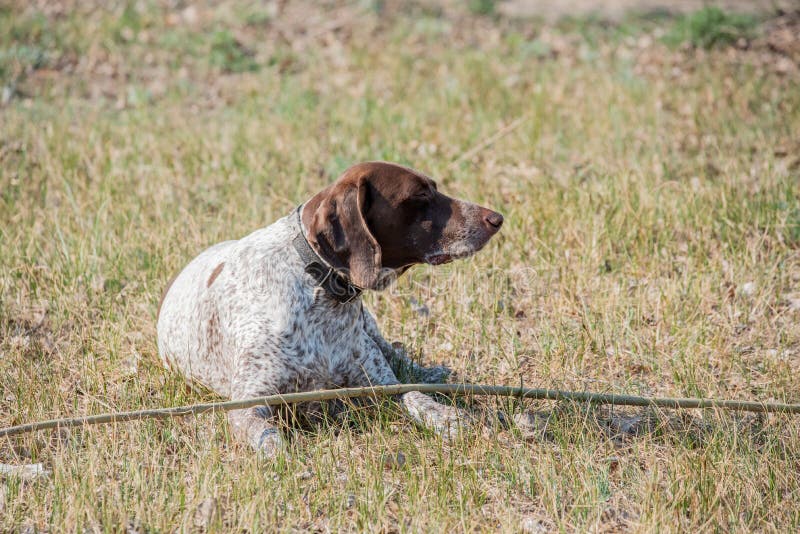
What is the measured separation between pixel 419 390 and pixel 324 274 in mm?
719

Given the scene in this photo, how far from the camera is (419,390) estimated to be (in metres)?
4.34

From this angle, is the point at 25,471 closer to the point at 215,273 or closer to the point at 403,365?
the point at 215,273

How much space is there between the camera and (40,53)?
420 inches

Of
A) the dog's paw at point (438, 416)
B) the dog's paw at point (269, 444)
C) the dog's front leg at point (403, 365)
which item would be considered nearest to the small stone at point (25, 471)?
the dog's paw at point (269, 444)

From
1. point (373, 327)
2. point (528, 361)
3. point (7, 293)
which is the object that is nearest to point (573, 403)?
point (528, 361)

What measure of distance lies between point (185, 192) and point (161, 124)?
1921 mm

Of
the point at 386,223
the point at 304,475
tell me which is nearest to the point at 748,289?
the point at 386,223

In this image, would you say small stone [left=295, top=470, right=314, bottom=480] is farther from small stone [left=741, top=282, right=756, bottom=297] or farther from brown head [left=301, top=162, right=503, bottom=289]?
small stone [left=741, top=282, right=756, bottom=297]

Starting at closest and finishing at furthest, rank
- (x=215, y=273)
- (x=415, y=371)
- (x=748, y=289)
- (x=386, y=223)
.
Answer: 1. (x=386, y=223)
2. (x=215, y=273)
3. (x=415, y=371)
4. (x=748, y=289)

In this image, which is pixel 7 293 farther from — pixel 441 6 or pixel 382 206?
pixel 441 6

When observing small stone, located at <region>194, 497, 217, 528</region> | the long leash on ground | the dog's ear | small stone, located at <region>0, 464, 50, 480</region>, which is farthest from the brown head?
small stone, located at <region>0, 464, 50, 480</region>

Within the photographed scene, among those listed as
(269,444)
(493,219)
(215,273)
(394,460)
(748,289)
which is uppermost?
(493,219)

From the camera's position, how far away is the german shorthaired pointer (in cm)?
416

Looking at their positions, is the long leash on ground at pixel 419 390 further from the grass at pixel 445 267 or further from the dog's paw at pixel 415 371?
the dog's paw at pixel 415 371
